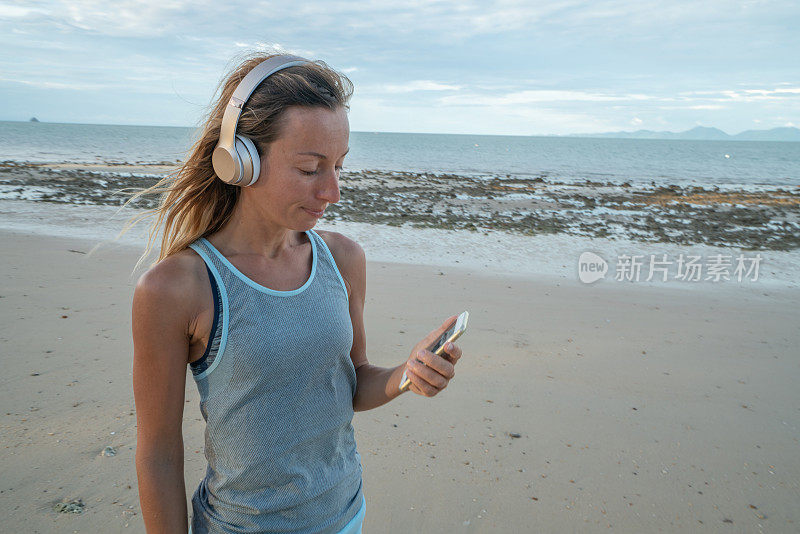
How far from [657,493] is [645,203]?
1617 cm

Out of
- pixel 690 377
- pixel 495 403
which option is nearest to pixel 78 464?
pixel 495 403

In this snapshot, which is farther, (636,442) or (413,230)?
(413,230)

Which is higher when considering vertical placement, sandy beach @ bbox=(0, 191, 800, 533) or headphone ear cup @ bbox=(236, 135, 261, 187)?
headphone ear cup @ bbox=(236, 135, 261, 187)

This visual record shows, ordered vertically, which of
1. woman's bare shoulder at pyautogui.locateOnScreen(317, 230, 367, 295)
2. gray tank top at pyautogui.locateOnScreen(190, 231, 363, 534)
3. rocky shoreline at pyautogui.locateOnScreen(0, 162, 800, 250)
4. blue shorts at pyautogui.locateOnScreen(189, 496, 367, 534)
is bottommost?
rocky shoreline at pyautogui.locateOnScreen(0, 162, 800, 250)

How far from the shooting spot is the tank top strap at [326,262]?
4.74 feet

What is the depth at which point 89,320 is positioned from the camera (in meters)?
4.90

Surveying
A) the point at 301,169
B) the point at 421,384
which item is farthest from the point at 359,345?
the point at 301,169

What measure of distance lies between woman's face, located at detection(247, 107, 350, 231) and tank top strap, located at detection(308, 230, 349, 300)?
0.46 ft

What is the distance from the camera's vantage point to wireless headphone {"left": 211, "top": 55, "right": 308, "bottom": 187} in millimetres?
1250

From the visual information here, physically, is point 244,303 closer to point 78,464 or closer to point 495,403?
point 78,464

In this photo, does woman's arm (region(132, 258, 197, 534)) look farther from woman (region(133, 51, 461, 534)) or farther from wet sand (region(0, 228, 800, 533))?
wet sand (region(0, 228, 800, 533))

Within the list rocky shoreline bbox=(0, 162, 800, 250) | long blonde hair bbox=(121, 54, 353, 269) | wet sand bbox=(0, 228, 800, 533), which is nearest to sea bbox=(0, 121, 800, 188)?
long blonde hair bbox=(121, 54, 353, 269)

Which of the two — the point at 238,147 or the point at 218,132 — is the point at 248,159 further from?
the point at 218,132

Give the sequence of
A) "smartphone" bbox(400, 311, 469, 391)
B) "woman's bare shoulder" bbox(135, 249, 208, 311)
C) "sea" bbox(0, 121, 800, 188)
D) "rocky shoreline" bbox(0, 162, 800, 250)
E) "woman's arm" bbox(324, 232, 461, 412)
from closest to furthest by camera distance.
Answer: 1. "woman's bare shoulder" bbox(135, 249, 208, 311)
2. "smartphone" bbox(400, 311, 469, 391)
3. "woman's arm" bbox(324, 232, 461, 412)
4. "rocky shoreline" bbox(0, 162, 800, 250)
5. "sea" bbox(0, 121, 800, 188)
